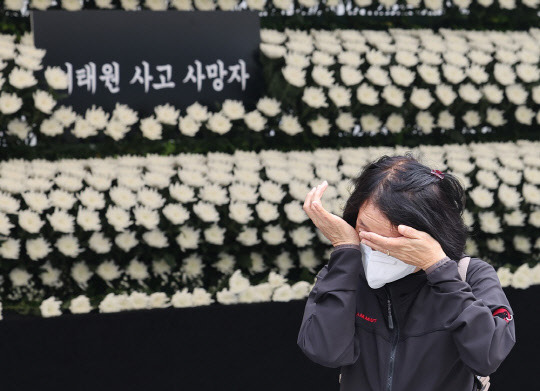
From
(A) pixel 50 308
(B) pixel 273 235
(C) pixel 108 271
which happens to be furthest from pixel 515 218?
(A) pixel 50 308

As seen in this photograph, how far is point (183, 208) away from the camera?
3750 millimetres

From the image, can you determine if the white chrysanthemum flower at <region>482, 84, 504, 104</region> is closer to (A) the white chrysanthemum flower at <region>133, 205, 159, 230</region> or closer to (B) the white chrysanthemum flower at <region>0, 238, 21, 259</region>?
(A) the white chrysanthemum flower at <region>133, 205, 159, 230</region>

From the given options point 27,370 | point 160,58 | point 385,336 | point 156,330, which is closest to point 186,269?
point 156,330

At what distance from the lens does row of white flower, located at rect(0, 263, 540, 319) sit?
330cm

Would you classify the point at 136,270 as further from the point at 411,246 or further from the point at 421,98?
the point at 411,246

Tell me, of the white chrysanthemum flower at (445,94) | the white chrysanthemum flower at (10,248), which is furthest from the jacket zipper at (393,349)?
the white chrysanthemum flower at (445,94)

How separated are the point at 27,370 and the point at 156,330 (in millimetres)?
554

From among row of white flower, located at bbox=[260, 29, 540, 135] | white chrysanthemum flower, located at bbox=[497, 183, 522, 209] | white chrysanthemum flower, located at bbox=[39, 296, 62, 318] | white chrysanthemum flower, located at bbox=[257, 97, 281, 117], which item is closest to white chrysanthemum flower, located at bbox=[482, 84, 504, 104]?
row of white flower, located at bbox=[260, 29, 540, 135]

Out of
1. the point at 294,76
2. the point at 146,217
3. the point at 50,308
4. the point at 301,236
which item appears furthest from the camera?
the point at 294,76

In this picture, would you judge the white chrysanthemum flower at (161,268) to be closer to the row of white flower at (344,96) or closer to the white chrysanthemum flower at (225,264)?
the white chrysanthemum flower at (225,264)

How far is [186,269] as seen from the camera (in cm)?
383

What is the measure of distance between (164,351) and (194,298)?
263mm

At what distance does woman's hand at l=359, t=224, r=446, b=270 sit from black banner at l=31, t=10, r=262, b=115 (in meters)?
2.99

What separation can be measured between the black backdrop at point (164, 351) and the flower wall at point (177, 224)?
0.09 metres
